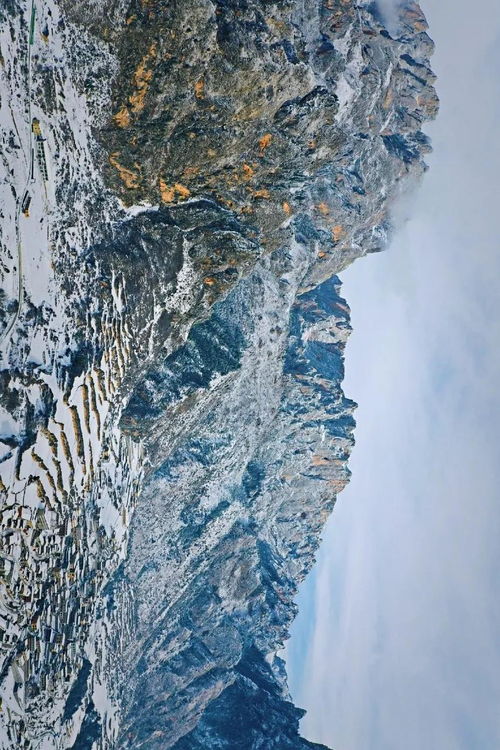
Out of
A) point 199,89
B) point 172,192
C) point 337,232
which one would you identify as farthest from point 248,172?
point 337,232

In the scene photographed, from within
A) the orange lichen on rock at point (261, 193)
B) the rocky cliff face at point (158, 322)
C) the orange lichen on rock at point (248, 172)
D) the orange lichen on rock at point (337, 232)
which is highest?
the orange lichen on rock at point (337, 232)

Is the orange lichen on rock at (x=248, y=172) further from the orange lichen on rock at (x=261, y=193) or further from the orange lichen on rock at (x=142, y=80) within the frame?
the orange lichen on rock at (x=142, y=80)

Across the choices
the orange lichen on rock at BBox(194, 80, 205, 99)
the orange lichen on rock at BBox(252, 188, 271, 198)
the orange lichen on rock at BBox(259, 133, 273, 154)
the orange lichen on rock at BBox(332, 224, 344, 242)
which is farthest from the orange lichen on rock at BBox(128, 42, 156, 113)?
the orange lichen on rock at BBox(332, 224, 344, 242)

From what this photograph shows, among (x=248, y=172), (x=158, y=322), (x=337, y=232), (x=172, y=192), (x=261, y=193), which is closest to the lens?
(x=172, y=192)

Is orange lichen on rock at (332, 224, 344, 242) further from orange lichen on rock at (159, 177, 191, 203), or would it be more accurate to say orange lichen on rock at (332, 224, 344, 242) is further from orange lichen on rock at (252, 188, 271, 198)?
orange lichen on rock at (159, 177, 191, 203)

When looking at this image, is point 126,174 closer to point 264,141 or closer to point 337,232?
point 264,141

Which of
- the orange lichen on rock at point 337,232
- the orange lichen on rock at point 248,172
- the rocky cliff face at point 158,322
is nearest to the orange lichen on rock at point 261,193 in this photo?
the rocky cliff face at point 158,322

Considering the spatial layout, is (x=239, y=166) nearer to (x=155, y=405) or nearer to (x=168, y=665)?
(x=155, y=405)
